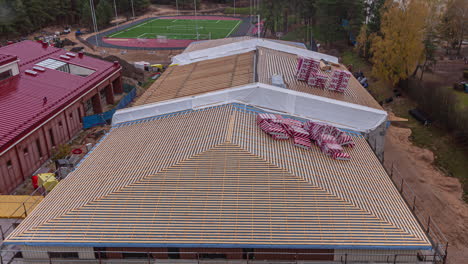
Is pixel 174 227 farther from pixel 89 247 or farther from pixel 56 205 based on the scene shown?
pixel 56 205

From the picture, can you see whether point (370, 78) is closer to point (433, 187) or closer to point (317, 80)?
point (317, 80)

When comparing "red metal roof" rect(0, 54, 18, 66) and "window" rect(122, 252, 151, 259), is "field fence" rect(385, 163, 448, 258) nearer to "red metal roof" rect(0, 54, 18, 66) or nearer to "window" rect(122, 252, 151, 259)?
"window" rect(122, 252, 151, 259)

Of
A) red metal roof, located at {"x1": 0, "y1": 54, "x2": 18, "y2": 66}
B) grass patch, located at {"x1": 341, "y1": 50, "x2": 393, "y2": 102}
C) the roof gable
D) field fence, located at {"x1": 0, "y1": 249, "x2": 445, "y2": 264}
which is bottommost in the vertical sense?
grass patch, located at {"x1": 341, "y1": 50, "x2": 393, "y2": 102}

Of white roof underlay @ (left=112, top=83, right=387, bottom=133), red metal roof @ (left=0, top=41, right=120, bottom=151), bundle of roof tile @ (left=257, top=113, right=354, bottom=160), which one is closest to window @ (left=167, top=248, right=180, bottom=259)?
bundle of roof tile @ (left=257, top=113, right=354, bottom=160)

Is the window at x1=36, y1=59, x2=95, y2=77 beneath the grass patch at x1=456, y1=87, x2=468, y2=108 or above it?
above

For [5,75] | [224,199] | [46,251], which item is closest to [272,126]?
[224,199]

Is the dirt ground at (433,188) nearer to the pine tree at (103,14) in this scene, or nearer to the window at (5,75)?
the window at (5,75)

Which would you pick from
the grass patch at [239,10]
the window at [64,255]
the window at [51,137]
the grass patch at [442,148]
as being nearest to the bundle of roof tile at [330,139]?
the grass patch at [442,148]
